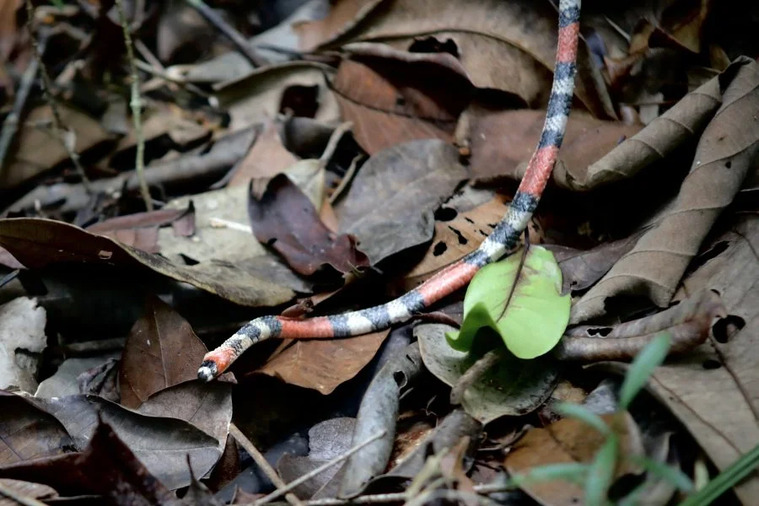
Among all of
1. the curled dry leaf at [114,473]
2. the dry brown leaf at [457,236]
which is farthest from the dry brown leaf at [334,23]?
the curled dry leaf at [114,473]

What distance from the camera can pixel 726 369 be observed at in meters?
1.83

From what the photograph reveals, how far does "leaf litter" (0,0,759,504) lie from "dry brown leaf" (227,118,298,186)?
14 millimetres

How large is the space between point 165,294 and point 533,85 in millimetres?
1782

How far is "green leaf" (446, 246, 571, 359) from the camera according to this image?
2.02 m

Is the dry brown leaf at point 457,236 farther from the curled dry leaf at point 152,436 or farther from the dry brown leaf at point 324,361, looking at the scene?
the curled dry leaf at point 152,436

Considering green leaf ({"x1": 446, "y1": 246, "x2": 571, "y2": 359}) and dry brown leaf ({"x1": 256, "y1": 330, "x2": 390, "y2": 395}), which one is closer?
green leaf ({"x1": 446, "y1": 246, "x2": 571, "y2": 359})

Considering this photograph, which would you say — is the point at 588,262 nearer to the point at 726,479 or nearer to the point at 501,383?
the point at 501,383

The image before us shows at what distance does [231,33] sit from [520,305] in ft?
9.36

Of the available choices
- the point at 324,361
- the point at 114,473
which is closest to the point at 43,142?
the point at 324,361

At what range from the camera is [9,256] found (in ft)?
8.96

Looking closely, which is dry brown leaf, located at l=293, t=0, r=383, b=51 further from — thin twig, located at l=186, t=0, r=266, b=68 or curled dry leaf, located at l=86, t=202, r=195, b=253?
curled dry leaf, located at l=86, t=202, r=195, b=253

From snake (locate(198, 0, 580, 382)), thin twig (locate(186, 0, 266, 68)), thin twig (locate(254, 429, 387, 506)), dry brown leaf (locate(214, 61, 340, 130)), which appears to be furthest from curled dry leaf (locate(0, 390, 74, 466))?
thin twig (locate(186, 0, 266, 68))

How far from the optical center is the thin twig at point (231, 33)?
4.13 meters

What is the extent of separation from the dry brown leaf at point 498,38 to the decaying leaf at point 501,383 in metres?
1.27
